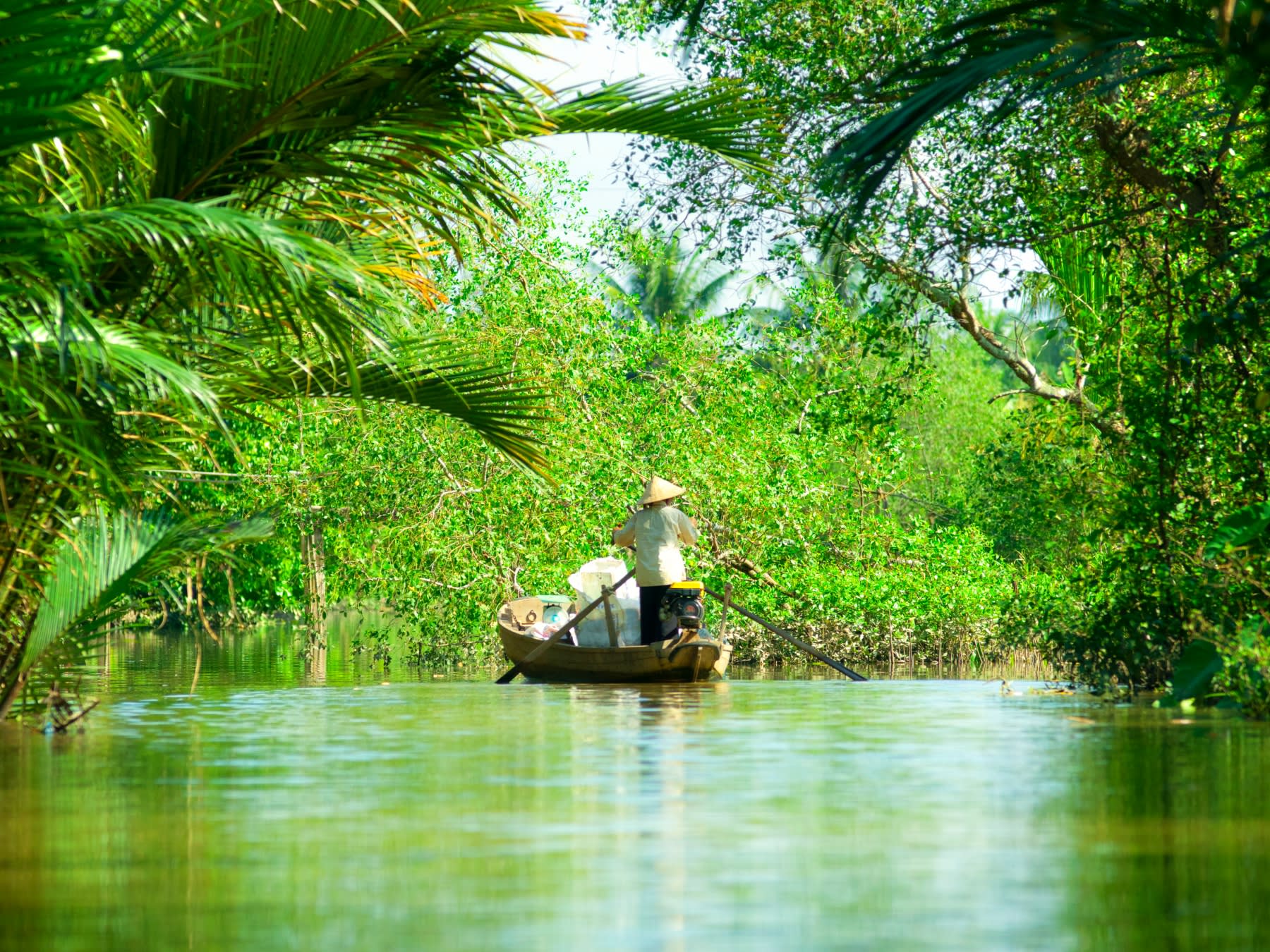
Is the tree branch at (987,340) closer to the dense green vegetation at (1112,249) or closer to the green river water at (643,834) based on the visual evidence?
the dense green vegetation at (1112,249)

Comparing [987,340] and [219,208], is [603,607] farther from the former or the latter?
[219,208]

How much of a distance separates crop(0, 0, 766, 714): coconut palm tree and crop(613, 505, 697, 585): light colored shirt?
755 cm

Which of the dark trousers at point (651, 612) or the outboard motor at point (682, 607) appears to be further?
the dark trousers at point (651, 612)

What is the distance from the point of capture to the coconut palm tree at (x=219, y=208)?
883 centimetres

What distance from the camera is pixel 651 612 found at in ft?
67.3

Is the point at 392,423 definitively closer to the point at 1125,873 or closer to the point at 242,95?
the point at 242,95

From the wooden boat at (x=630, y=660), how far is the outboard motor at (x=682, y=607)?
0.14m

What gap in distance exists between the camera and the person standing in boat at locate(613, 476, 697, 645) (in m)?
20.1

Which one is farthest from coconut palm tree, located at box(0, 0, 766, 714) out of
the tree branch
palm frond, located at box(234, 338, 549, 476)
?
the tree branch

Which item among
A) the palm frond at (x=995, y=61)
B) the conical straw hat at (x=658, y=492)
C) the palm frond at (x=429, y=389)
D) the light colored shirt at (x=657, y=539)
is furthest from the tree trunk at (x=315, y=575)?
the palm frond at (x=995, y=61)

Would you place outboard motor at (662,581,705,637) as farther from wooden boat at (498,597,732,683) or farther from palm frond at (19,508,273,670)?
palm frond at (19,508,273,670)

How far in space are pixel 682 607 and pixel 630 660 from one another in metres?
0.86

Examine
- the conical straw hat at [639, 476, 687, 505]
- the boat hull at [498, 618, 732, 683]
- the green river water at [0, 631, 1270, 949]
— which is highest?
the conical straw hat at [639, 476, 687, 505]

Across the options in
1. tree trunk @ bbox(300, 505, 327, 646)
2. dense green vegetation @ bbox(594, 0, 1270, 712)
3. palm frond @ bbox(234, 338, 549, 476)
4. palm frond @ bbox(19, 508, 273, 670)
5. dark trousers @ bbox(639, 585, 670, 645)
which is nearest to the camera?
palm frond @ bbox(19, 508, 273, 670)
